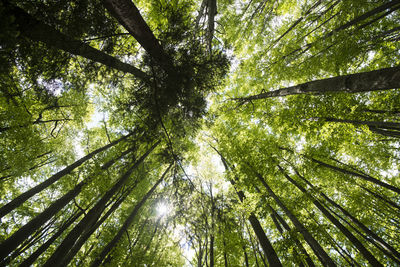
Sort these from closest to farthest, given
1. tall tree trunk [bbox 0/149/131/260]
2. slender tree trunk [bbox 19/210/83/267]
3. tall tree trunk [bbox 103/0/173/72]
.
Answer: tall tree trunk [bbox 103/0/173/72], tall tree trunk [bbox 0/149/131/260], slender tree trunk [bbox 19/210/83/267]

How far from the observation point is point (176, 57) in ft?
11.5

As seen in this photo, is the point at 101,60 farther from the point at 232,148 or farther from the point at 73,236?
the point at 232,148

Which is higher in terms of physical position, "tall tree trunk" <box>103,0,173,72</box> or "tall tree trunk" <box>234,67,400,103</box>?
"tall tree trunk" <box>103,0,173,72</box>

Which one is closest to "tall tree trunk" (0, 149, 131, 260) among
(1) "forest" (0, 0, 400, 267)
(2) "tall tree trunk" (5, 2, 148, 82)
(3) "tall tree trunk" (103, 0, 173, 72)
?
(1) "forest" (0, 0, 400, 267)

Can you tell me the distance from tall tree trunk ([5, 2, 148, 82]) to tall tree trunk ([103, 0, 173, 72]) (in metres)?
0.75

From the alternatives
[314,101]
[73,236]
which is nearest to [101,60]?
[73,236]

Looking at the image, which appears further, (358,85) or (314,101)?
(314,101)

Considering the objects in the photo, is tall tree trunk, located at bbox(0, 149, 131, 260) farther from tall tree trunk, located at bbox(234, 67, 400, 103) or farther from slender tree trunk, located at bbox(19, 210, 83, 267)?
tall tree trunk, located at bbox(234, 67, 400, 103)

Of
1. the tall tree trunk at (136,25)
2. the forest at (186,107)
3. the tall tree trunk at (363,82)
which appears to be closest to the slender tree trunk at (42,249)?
the forest at (186,107)

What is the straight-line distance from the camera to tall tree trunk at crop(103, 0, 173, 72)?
7.59 ft

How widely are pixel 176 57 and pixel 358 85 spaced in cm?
350

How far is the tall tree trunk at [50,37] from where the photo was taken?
1.97 meters

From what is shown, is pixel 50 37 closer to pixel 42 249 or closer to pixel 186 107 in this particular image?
pixel 186 107

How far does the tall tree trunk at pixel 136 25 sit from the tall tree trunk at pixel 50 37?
29.6 inches
